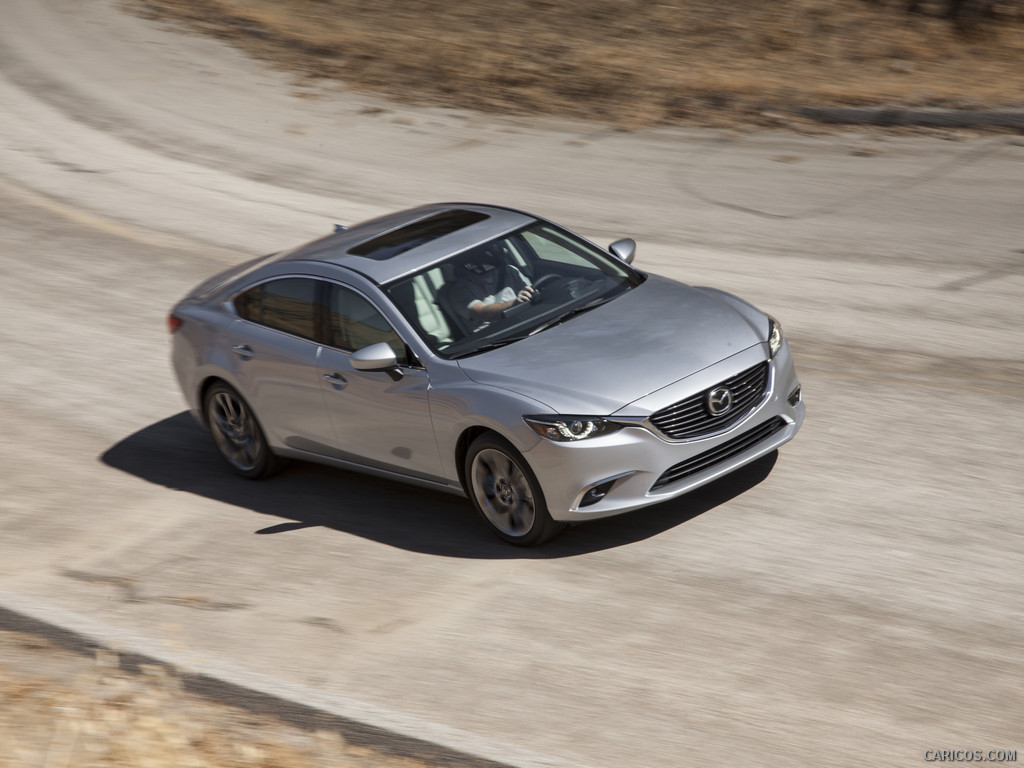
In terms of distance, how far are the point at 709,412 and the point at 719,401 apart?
85 mm

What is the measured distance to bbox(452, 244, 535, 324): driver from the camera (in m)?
7.84

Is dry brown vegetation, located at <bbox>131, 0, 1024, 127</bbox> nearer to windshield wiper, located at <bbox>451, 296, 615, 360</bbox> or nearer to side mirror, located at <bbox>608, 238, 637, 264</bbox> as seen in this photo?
side mirror, located at <bbox>608, 238, 637, 264</bbox>

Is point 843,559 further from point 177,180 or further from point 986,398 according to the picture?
point 177,180

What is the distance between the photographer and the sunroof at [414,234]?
8.34m

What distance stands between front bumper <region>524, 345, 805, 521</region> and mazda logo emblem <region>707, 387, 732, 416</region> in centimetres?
10

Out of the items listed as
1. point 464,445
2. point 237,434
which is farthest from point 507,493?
point 237,434

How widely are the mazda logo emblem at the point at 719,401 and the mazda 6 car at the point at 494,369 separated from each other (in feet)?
0.05

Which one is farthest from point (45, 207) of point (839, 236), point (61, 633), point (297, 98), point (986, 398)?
point (986, 398)

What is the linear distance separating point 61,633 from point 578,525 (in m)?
2.95

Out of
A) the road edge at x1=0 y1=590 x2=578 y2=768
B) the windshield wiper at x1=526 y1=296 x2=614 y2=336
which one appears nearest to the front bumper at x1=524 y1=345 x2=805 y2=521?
the windshield wiper at x1=526 y1=296 x2=614 y2=336

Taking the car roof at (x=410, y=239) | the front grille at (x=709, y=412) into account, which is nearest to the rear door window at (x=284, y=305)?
the car roof at (x=410, y=239)

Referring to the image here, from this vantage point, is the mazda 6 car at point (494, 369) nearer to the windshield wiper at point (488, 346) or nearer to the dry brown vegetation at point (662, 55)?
the windshield wiper at point (488, 346)

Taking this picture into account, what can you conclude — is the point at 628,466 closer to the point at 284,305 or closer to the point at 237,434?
the point at 284,305

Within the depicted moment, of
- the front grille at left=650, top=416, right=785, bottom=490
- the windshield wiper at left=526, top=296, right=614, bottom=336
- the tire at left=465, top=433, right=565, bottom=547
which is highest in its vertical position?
the windshield wiper at left=526, top=296, right=614, bottom=336
